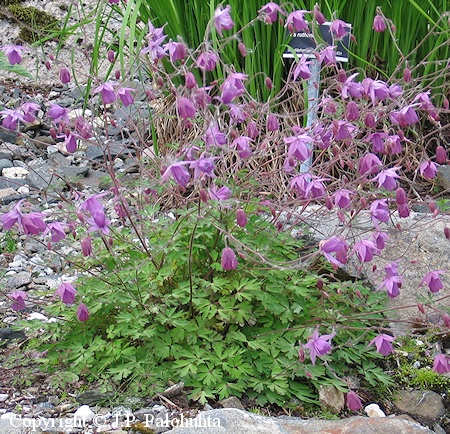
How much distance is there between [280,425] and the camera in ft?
5.83

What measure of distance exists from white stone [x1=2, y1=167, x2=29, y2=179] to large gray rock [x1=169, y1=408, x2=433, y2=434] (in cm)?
261

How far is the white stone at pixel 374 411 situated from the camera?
2.11 meters

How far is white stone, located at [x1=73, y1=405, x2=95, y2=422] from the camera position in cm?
190

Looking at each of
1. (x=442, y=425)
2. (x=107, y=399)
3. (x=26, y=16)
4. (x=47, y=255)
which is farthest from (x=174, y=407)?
(x=26, y=16)

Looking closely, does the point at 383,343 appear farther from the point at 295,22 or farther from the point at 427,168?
the point at 295,22

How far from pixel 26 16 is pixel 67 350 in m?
4.34

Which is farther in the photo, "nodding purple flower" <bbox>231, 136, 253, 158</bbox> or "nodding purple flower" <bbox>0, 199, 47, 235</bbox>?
"nodding purple flower" <bbox>231, 136, 253, 158</bbox>

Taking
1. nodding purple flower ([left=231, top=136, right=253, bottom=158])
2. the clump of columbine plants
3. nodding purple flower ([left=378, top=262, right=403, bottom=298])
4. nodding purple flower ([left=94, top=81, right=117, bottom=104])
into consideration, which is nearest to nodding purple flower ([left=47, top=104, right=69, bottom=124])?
the clump of columbine plants

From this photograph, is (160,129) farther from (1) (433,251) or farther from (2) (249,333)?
(2) (249,333)

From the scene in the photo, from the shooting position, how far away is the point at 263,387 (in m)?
2.06

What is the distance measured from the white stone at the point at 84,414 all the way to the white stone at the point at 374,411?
0.84 m

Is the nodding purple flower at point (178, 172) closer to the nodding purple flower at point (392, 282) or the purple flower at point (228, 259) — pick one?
the purple flower at point (228, 259)

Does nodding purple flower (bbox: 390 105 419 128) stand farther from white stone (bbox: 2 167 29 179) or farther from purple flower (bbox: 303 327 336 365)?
white stone (bbox: 2 167 29 179)

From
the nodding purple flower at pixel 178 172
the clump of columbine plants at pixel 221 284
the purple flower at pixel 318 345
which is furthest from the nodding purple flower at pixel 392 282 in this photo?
the nodding purple flower at pixel 178 172
